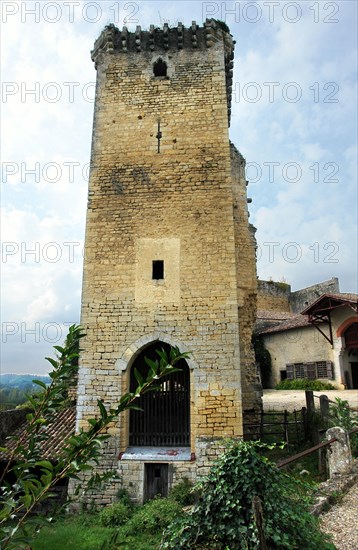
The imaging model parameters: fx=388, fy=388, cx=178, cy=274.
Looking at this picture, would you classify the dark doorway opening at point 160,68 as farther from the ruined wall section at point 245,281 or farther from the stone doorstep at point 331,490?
the stone doorstep at point 331,490

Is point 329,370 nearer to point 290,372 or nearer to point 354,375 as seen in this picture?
point 354,375

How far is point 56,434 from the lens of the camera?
1007 cm

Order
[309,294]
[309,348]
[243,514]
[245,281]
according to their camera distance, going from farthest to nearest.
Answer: [309,294] → [309,348] → [245,281] → [243,514]

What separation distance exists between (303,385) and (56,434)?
16471 mm

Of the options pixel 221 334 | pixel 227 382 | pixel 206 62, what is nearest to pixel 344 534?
pixel 227 382

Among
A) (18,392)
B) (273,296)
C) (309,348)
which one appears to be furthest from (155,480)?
(18,392)

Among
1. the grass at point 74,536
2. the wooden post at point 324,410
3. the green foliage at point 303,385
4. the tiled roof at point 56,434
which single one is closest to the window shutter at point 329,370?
the green foliage at point 303,385

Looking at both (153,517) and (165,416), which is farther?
(165,416)

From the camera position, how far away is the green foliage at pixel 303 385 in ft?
70.8

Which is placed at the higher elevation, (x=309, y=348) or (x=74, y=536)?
(x=309, y=348)

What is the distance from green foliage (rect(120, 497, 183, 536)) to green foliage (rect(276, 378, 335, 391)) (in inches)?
633

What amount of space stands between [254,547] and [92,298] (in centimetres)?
685

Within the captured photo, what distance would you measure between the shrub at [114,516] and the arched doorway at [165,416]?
5.38 feet

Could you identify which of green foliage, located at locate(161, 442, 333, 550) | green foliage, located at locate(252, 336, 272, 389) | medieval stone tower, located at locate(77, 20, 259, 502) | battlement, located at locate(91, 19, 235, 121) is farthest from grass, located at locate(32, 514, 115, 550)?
green foliage, located at locate(252, 336, 272, 389)
